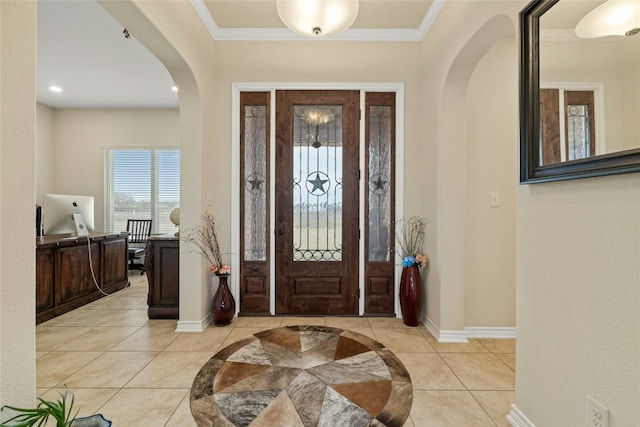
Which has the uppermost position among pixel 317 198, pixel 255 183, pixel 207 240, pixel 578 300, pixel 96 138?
pixel 96 138

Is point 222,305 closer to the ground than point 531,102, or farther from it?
closer to the ground

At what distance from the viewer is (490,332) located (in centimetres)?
274

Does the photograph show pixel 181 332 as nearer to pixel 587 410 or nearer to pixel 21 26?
pixel 21 26

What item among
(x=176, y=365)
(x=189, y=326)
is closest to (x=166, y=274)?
(x=189, y=326)

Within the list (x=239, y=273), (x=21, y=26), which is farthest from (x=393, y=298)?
(x=21, y=26)

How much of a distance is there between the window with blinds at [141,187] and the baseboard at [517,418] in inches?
Answer: 233

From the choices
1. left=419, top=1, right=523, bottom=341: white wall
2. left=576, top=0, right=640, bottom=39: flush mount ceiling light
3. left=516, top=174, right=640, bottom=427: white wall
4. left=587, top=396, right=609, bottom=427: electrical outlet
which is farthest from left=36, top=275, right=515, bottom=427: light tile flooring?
left=576, top=0, right=640, bottom=39: flush mount ceiling light

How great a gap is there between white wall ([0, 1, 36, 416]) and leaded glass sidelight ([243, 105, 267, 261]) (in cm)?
215

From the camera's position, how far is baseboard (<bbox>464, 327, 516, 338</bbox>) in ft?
8.98

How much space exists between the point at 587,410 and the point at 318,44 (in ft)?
11.3

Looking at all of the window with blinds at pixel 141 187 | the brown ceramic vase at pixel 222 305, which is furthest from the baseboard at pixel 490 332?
the window with blinds at pixel 141 187

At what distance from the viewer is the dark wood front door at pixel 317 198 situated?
10.5 feet

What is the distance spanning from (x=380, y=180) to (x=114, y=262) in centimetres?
382

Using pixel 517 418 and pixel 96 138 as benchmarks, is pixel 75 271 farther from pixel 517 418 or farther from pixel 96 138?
pixel 517 418
